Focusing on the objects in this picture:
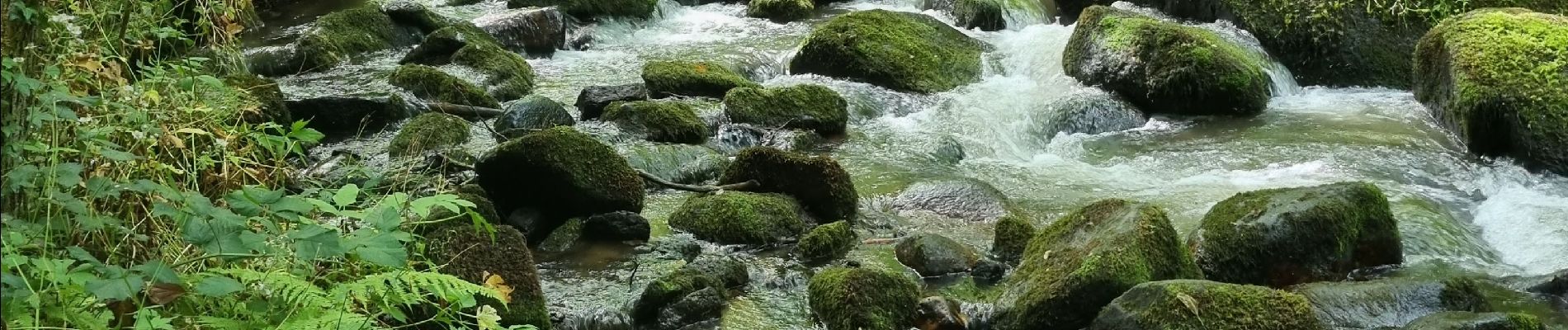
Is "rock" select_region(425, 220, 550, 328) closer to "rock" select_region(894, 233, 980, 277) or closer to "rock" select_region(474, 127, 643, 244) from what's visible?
"rock" select_region(474, 127, 643, 244)

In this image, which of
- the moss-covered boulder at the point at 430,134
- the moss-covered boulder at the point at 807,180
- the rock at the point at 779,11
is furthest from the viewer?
the rock at the point at 779,11

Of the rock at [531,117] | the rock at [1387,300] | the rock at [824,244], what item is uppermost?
the rock at [1387,300]

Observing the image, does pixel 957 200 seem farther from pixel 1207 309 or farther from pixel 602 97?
pixel 602 97

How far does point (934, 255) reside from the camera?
18.2 feet

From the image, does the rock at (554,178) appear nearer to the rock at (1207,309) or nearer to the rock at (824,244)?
the rock at (824,244)

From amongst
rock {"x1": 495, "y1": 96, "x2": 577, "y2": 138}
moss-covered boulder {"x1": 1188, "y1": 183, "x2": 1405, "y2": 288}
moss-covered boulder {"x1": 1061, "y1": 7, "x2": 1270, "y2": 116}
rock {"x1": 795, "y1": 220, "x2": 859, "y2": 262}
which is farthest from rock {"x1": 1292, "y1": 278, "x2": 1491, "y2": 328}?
rock {"x1": 495, "y1": 96, "x2": 577, "y2": 138}

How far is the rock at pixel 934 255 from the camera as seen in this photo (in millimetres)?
5523

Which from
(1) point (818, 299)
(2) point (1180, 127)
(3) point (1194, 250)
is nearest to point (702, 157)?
(1) point (818, 299)

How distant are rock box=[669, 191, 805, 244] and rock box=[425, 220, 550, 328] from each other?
4.93 ft

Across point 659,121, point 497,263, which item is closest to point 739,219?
point 497,263

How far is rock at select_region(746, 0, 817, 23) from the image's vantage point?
13.0m

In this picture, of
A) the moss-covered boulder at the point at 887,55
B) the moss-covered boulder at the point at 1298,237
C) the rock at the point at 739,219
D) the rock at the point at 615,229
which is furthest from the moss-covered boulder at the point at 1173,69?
the rock at the point at 615,229

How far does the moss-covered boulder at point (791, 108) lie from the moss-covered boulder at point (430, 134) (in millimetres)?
1966

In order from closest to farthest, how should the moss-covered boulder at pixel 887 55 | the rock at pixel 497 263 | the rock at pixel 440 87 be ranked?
the rock at pixel 497 263, the rock at pixel 440 87, the moss-covered boulder at pixel 887 55
